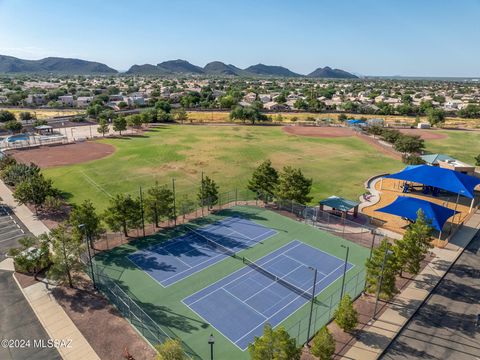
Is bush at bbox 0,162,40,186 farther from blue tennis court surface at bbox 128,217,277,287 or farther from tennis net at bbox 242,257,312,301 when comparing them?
tennis net at bbox 242,257,312,301

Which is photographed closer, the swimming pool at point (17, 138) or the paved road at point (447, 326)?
the paved road at point (447, 326)

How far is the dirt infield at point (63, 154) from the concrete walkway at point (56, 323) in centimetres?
4708

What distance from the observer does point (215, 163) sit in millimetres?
70625

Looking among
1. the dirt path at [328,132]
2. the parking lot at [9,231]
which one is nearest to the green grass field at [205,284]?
the parking lot at [9,231]

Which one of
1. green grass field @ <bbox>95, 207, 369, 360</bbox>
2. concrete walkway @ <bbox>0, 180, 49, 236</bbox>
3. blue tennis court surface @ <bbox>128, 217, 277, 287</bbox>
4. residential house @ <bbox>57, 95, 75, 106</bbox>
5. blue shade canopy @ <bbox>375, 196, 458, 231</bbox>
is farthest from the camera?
residential house @ <bbox>57, 95, 75, 106</bbox>

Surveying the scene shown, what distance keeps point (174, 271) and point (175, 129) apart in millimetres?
83322

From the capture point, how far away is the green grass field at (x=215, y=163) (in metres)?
57.0

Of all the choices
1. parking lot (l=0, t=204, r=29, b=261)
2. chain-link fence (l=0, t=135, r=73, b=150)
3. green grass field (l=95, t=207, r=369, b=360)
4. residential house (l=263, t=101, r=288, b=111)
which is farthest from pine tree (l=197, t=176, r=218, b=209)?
residential house (l=263, t=101, r=288, b=111)

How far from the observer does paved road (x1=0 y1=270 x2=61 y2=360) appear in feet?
74.6

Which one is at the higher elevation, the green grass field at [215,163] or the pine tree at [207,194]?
the pine tree at [207,194]

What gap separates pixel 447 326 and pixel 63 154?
265 feet

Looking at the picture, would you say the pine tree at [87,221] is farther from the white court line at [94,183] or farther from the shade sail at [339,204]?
the shade sail at [339,204]

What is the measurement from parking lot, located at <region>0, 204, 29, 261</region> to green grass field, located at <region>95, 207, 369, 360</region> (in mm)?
11333

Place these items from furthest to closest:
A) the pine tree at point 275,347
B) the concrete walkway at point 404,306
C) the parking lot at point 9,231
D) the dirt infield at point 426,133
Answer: the dirt infield at point 426,133
the parking lot at point 9,231
the concrete walkway at point 404,306
the pine tree at point 275,347
